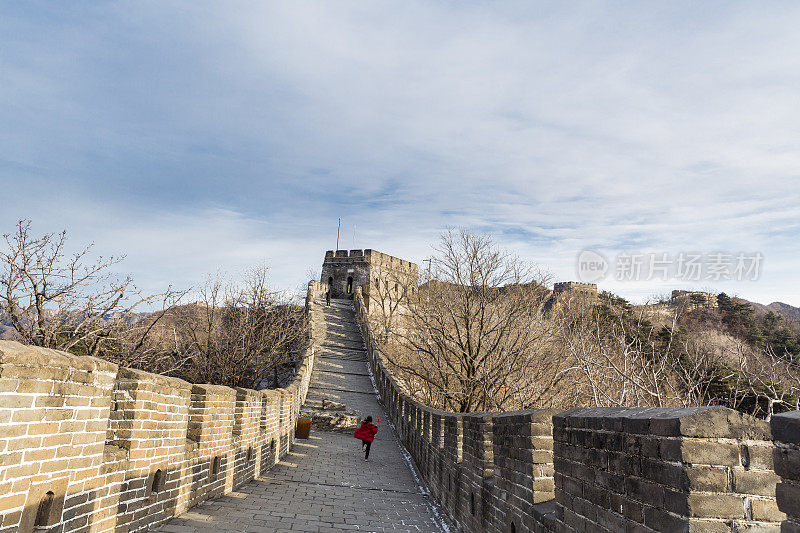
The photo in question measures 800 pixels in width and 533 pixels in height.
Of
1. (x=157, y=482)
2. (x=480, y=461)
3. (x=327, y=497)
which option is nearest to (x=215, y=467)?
A: (x=157, y=482)

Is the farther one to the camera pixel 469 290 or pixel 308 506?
pixel 469 290

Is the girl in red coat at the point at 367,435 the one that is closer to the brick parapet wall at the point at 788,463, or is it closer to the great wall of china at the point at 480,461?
the great wall of china at the point at 480,461

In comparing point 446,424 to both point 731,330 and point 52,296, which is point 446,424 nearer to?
Answer: point 52,296

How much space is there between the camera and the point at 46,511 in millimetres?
3328

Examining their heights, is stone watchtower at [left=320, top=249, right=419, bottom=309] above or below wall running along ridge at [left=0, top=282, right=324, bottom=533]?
above

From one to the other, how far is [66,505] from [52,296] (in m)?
6.47

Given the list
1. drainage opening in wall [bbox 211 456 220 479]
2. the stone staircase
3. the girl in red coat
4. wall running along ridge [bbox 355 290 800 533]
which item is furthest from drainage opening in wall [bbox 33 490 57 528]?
the stone staircase

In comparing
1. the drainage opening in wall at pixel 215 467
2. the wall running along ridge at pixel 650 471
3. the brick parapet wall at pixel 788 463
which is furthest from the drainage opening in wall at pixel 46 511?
the brick parapet wall at pixel 788 463

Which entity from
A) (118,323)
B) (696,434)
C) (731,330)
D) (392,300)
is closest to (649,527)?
(696,434)

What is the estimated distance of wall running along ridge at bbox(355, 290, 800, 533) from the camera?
2.22 metres

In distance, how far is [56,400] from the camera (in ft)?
10.6

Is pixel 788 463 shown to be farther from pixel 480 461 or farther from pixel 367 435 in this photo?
pixel 367 435

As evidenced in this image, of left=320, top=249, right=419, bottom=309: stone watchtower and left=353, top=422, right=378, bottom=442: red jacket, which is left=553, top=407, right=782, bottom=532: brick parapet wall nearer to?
left=353, top=422, right=378, bottom=442: red jacket

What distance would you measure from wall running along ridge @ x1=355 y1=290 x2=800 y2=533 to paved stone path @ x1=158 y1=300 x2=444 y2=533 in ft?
8.75
